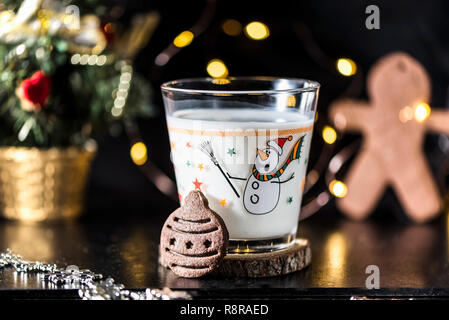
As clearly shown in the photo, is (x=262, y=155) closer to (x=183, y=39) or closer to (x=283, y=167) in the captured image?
(x=283, y=167)

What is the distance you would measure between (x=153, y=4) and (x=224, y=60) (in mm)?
152

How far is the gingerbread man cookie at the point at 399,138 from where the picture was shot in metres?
1.12

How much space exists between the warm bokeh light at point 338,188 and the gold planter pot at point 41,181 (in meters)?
0.41

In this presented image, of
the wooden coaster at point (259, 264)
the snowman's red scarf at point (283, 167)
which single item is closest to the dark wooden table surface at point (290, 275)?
the wooden coaster at point (259, 264)

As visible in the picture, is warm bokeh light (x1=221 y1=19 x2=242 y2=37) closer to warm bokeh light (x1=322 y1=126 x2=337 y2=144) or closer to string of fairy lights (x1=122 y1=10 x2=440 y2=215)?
string of fairy lights (x1=122 y1=10 x2=440 y2=215)

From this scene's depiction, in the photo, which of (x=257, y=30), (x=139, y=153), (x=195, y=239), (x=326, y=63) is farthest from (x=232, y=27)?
(x=195, y=239)

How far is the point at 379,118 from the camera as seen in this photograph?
1.14 m

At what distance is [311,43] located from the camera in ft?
3.95
